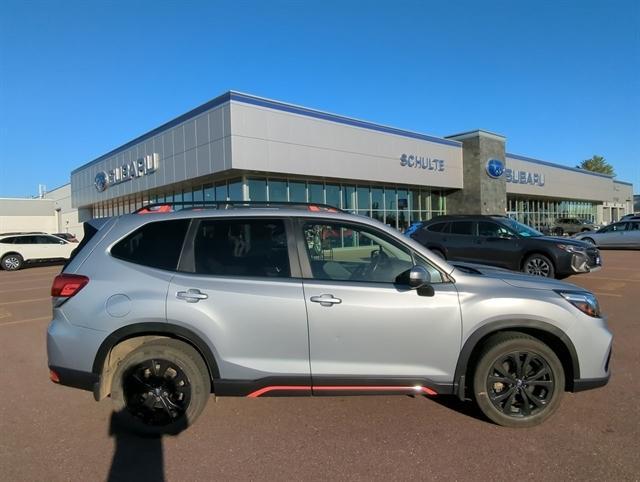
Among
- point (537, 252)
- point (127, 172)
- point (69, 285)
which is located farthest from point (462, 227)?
point (127, 172)

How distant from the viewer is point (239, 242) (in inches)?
146

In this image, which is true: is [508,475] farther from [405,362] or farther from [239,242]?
[239,242]

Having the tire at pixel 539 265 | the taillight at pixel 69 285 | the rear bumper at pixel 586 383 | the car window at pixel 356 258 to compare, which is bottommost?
the rear bumper at pixel 586 383

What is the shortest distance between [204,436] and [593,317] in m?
3.18

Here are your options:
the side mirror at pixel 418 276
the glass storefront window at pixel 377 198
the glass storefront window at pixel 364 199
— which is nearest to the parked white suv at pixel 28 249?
the glass storefront window at pixel 364 199

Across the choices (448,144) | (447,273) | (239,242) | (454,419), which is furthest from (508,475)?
(448,144)

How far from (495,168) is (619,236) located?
1074 centimetres

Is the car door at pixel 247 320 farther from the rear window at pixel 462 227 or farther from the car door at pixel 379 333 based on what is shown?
the rear window at pixel 462 227

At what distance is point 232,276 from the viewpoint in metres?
3.58

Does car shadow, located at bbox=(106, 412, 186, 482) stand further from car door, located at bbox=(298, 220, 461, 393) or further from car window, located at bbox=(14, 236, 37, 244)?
car window, located at bbox=(14, 236, 37, 244)

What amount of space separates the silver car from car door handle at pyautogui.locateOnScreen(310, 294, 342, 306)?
21.3 meters

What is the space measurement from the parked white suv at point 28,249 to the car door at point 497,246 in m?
18.1

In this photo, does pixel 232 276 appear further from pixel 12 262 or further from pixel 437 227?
pixel 12 262

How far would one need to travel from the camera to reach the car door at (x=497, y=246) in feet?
36.6
